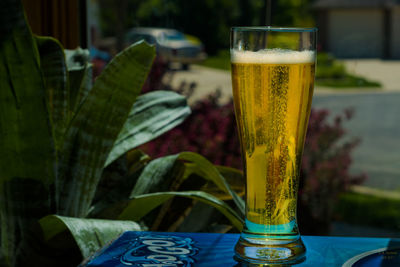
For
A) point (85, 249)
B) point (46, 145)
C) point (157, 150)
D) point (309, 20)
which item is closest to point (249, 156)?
point (85, 249)

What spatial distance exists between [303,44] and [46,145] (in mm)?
752

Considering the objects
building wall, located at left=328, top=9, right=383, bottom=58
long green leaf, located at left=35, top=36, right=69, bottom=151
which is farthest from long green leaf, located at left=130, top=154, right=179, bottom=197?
building wall, located at left=328, top=9, right=383, bottom=58

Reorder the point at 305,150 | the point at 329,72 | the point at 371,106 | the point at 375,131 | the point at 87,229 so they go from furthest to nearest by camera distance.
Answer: the point at 371,106 → the point at 375,131 → the point at 329,72 → the point at 305,150 → the point at 87,229

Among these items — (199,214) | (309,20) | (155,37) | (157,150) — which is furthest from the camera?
(309,20)

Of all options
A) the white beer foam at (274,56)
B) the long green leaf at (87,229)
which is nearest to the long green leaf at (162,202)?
the long green leaf at (87,229)

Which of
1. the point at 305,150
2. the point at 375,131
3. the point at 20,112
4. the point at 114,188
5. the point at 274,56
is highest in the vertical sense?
the point at 274,56

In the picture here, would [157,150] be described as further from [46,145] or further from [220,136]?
[46,145]

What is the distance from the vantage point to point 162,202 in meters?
1.57

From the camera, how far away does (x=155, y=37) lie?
10.0ft

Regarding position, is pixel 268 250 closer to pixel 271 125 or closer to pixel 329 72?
pixel 271 125

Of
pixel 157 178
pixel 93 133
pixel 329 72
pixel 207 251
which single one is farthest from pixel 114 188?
pixel 329 72

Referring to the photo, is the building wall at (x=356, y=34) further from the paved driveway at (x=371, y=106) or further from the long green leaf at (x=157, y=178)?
the long green leaf at (x=157, y=178)

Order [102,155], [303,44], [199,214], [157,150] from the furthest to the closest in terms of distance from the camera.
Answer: [157,150]
[199,214]
[102,155]
[303,44]

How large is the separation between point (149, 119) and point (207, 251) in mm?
914
